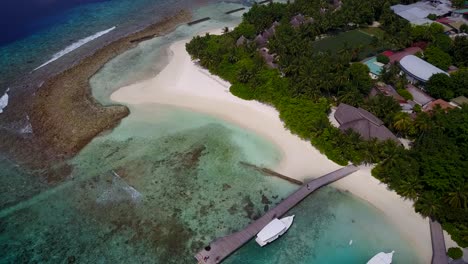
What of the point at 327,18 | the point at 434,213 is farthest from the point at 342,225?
the point at 327,18

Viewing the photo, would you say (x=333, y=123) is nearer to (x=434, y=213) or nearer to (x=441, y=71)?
(x=434, y=213)

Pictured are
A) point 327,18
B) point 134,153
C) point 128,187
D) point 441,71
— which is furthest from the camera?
point 327,18

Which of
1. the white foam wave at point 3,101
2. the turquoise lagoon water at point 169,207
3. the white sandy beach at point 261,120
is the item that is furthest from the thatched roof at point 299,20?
the white foam wave at point 3,101

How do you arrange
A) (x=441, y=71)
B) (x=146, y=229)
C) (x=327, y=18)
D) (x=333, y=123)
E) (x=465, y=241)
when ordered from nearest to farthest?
(x=465, y=241)
(x=146, y=229)
(x=333, y=123)
(x=441, y=71)
(x=327, y=18)

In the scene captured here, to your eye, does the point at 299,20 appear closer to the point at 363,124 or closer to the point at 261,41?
the point at 261,41

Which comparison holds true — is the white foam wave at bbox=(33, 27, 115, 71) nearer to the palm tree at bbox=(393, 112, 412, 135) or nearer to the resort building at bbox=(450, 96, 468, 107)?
the palm tree at bbox=(393, 112, 412, 135)
